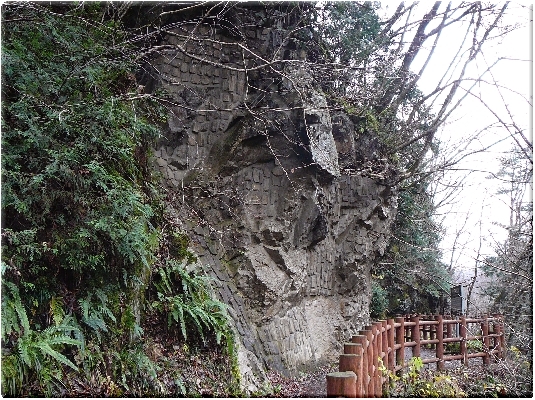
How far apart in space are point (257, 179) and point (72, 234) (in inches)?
174

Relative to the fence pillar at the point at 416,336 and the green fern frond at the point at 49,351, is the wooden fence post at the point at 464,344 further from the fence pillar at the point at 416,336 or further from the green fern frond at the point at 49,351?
the green fern frond at the point at 49,351

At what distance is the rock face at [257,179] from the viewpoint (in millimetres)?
7227

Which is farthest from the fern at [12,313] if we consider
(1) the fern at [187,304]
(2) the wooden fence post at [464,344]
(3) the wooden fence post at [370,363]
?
(2) the wooden fence post at [464,344]

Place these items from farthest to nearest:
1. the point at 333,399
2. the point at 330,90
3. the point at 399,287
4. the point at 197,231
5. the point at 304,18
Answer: the point at 399,287 < the point at 330,90 < the point at 304,18 < the point at 197,231 < the point at 333,399

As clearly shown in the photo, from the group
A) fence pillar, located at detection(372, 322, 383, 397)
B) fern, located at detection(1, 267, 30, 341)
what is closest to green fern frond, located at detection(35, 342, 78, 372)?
fern, located at detection(1, 267, 30, 341)

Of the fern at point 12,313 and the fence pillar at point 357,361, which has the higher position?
the fern at point 12,313

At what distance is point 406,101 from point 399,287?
20.3 feet

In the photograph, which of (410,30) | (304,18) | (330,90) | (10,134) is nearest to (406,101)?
(410,30)

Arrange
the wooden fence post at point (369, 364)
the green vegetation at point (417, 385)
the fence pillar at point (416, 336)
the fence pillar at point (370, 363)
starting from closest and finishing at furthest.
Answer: the wooden fence post at point (369, 364)
the fence pillar at point (370, 363)
the green vegetation at point (417, 385)
the fence pillar at point (416, 336)

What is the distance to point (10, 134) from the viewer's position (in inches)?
156

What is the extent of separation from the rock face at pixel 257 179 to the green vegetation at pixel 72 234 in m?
2.07

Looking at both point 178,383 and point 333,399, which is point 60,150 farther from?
point 333,399

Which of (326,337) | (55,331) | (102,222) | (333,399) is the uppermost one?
(102,222)

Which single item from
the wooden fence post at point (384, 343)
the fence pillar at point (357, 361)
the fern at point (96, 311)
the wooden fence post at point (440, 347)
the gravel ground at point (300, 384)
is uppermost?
the fern at point (96, 311)
